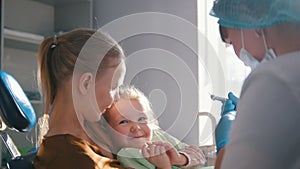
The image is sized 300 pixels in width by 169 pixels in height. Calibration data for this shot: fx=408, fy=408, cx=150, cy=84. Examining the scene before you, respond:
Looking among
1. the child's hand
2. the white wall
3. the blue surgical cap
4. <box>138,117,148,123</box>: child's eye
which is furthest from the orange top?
the white wall

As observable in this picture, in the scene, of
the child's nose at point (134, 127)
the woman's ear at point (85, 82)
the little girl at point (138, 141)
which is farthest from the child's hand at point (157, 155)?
the woman's ear at point (85, 82)

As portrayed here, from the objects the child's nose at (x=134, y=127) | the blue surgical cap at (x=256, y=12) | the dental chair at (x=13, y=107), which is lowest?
the child's nose at (x=134, y=127)

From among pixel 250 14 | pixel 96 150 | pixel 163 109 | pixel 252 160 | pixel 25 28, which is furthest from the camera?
pixel 25 28

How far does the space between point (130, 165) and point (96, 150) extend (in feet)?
0.43

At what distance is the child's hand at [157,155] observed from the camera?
1103 mm

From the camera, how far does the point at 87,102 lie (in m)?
1.06

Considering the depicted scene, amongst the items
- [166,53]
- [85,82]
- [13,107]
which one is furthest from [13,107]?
[166,53]

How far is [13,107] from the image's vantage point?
1.17 m

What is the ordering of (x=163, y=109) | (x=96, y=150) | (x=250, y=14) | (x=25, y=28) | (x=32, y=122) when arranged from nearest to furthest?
(x=250, y=14)
(x=96, y=150)
(x=32, y=122)
(x=163, y=109)
(x=25, y=28)

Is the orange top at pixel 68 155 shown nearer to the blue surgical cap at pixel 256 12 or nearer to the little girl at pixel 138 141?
the little girl at pixel 138 141

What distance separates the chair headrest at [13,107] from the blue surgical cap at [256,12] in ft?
2.30

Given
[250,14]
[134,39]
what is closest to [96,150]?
[250,14]

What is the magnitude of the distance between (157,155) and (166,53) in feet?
4.72

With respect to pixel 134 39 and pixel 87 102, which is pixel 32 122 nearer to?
pixel 87 102
